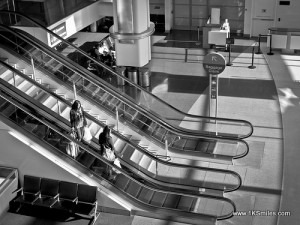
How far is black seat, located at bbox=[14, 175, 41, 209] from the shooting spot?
1341cm

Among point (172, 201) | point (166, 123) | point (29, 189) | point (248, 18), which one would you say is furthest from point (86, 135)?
point (248, 18)

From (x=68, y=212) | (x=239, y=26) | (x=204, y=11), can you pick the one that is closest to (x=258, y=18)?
(x=239, y=26)

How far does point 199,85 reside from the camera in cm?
2027

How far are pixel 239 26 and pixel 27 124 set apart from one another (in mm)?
15665

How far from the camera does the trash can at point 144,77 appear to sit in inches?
790

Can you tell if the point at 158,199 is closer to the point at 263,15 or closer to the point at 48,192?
the point at 48,192

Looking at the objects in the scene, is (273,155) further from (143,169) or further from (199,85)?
(199,85)

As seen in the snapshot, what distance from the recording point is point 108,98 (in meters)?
15.8

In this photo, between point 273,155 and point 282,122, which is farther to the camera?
point 282,122

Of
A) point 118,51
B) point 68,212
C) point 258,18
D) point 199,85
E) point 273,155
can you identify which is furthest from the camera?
point 258,18

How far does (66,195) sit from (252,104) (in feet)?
25.1

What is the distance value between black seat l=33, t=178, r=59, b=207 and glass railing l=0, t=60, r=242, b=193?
1452 millimetres

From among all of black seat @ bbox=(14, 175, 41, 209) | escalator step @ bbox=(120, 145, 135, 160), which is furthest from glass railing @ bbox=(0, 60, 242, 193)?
black seat @ bbox=(14, 175, 41, 209)

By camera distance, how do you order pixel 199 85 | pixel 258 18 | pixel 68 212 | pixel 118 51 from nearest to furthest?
pixel 68 212, pixel 118 51, pixel 199 85, pixel 258 18
